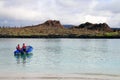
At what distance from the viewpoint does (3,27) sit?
641 ft

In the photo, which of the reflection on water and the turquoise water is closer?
the turquoise water

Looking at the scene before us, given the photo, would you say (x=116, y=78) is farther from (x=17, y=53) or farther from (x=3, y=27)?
(x=3, y=27)

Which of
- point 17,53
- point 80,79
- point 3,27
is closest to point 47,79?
point 80,79

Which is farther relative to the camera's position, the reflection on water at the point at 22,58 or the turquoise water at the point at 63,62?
the reflection on water at the point at 22,58

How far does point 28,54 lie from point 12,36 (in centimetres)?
11500

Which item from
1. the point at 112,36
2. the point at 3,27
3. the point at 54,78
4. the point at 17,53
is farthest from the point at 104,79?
the point at 3,27

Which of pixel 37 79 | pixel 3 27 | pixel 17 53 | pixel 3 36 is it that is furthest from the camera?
pixel 3 27

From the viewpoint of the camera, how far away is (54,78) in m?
21.9

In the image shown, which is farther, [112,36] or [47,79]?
[112,36]

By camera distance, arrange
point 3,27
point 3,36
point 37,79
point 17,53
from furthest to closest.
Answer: point 3,27
point 3,36
point 17,53
point 37,79

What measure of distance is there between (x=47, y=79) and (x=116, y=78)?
4.52m

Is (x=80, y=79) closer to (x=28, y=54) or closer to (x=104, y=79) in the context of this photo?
(x=104, y=79)

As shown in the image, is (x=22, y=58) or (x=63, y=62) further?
(x=22, y=58)

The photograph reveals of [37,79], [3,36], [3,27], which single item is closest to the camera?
[37,79]
